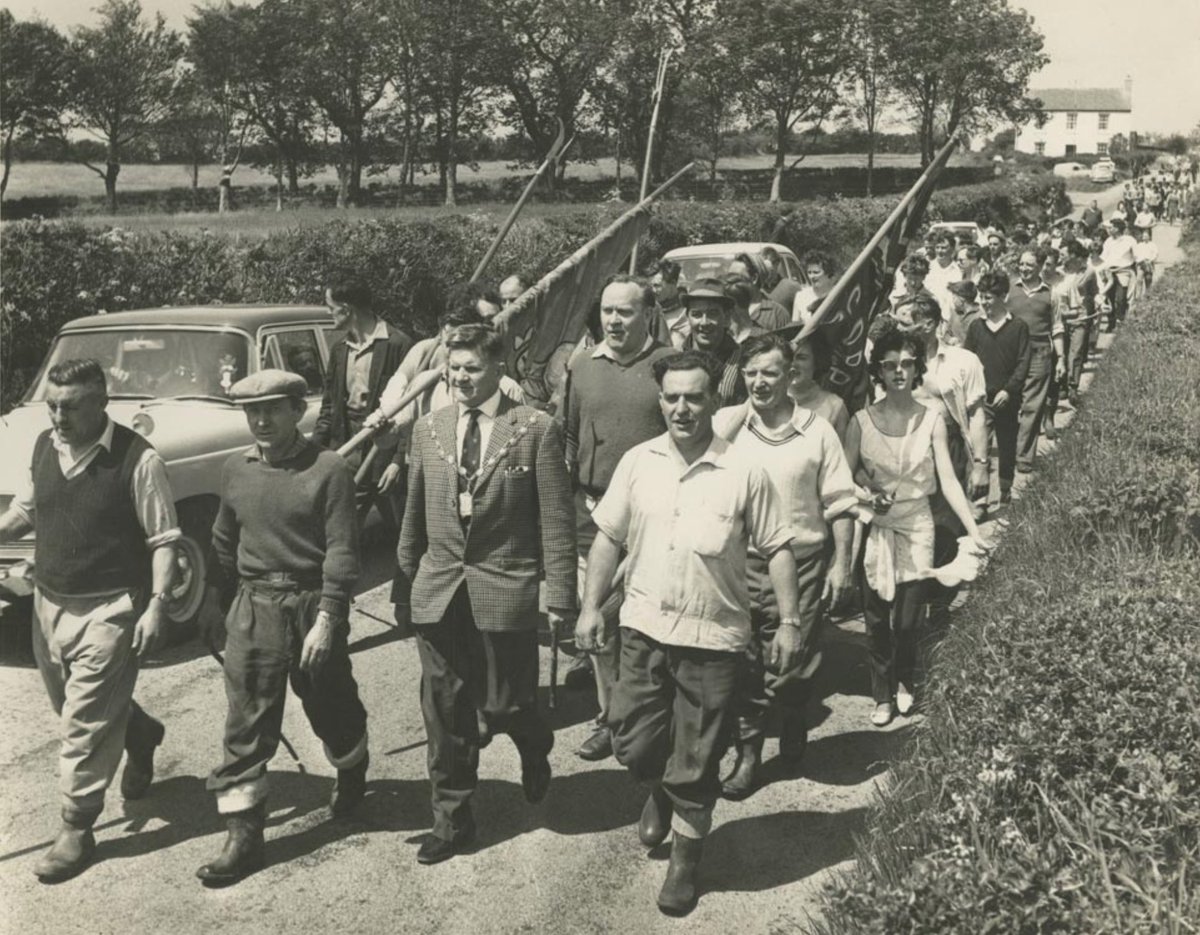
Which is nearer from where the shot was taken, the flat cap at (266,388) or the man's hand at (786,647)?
the man's hand at (786,647)

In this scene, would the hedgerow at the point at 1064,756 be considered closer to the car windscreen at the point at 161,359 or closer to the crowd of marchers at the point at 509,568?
the crowd of marchers at the point at 509,568

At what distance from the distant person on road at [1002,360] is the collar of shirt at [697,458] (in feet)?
19.7

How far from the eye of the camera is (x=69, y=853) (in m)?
4.68

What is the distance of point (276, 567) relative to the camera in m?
4.80

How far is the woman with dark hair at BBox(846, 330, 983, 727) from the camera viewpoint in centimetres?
606

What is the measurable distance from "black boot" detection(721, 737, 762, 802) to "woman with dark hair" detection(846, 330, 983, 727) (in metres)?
0.96

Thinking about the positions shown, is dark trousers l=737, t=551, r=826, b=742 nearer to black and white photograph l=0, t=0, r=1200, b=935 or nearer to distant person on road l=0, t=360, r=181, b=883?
black and white photograph l=0, t=0, r=1200, b=935

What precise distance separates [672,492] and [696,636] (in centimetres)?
51

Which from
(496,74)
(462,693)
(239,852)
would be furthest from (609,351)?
(496,74)

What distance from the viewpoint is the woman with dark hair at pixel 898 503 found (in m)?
6.06

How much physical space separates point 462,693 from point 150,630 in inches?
47.3

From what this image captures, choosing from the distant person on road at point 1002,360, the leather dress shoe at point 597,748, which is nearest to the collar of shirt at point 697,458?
the leather dress shoe at point 597,748

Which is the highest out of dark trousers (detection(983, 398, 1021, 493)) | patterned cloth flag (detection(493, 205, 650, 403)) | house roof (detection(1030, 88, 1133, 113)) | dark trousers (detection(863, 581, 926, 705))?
house roof (detection(1030, 88, 1133, 113))

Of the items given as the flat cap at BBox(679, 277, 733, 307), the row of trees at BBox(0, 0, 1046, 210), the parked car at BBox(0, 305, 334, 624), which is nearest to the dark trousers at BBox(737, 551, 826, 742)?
the flat cap at BBox(679, 277, 733, 307)
